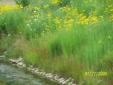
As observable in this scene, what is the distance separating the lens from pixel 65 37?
9.70 m

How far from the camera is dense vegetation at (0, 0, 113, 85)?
336 inches

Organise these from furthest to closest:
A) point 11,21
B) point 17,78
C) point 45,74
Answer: point 11,21 → point 45,74 → point 17,78

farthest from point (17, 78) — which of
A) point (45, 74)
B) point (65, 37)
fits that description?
point (65, 37)

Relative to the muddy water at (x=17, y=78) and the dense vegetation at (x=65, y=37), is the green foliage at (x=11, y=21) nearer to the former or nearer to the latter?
the dense vegetation at (x=65, y=37)

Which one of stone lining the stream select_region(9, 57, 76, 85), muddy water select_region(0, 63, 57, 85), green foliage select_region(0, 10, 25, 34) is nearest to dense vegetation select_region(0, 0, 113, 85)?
green foliage select_region(0, 10, 25, 34)

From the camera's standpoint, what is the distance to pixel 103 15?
11.2 m

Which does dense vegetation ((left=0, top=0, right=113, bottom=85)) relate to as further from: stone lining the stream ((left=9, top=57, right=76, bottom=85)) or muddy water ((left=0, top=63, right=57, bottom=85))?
muddy water ((left=0, top=63, right=57, bottom=85))

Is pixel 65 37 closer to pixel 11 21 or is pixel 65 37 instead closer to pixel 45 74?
pixel 45 74

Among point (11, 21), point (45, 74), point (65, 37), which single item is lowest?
point (45, 74)

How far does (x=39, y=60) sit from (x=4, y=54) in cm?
263

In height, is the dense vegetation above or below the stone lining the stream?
above

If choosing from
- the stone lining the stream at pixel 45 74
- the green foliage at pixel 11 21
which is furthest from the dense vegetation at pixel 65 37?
the stone lining the stream at pixel 45 74

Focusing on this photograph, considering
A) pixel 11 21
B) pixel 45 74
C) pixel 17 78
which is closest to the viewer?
pixel 17 78

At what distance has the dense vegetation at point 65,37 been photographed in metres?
8.53
